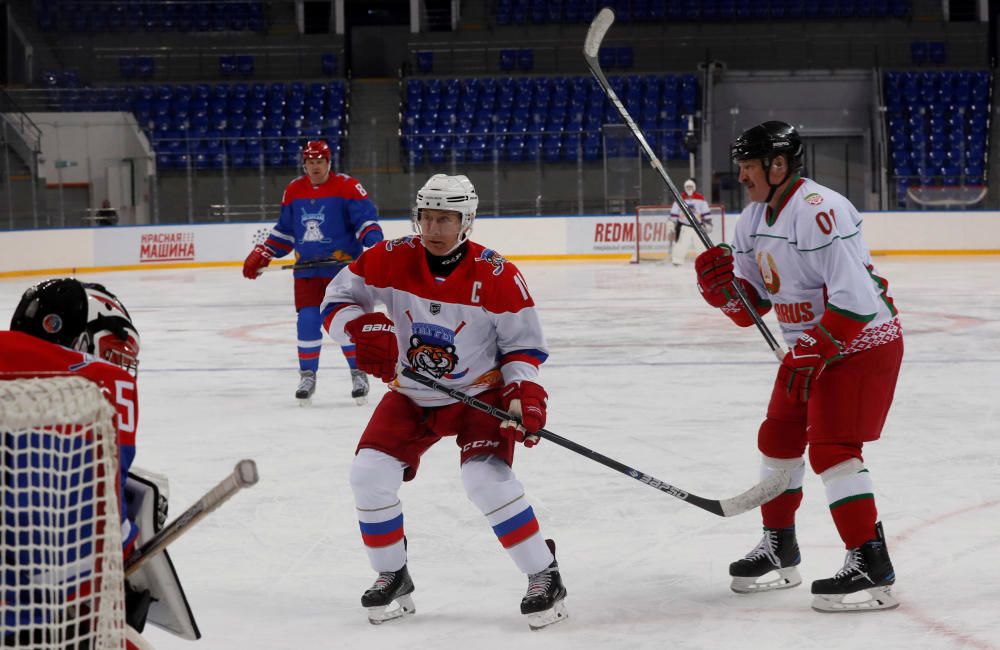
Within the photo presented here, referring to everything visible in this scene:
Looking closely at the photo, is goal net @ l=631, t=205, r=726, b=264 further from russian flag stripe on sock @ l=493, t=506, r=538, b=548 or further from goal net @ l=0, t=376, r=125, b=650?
goal net @ l=0, t=376, r=125, b=650

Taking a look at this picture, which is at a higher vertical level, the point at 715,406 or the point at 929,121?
the point at 929,121

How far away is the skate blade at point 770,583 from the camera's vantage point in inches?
129

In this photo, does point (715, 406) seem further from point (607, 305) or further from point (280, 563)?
point (607, 305)

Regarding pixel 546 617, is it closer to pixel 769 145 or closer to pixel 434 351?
pixel 434 351

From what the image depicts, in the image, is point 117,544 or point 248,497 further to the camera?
point 248,497

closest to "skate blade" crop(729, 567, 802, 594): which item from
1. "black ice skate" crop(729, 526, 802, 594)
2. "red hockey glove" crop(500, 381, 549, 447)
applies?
"black ice skate" crop(729, 526, 802, 594)

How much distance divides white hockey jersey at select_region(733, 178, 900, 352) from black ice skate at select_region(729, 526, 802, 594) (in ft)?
1.78

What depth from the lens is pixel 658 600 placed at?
3.22 meters

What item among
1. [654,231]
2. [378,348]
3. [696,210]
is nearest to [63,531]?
[378,348]

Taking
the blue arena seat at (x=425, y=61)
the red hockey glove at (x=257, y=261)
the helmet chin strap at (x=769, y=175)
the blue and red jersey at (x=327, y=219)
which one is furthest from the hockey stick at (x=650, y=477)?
the blue arena seat at (x=425, y=61)

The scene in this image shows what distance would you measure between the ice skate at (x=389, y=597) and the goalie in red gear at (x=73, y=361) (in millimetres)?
1090

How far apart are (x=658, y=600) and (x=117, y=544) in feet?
5.92

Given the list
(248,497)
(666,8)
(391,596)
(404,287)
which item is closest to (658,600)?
(391,596)

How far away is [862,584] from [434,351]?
1.19m
